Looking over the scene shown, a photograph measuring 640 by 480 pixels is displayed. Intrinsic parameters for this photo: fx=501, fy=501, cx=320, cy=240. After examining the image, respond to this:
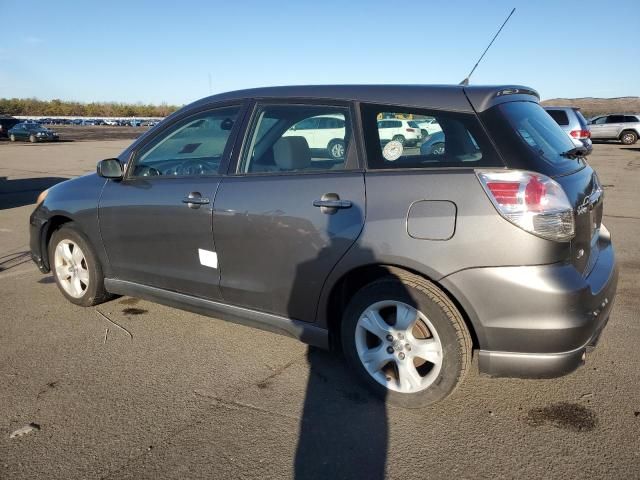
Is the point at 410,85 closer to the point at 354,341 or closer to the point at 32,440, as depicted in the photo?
the point at 354,341

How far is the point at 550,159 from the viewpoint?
265 cm

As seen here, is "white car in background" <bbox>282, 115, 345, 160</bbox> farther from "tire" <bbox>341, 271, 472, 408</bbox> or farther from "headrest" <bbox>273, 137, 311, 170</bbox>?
"tire" <bbox>341, 271, 472, 408</bbox>

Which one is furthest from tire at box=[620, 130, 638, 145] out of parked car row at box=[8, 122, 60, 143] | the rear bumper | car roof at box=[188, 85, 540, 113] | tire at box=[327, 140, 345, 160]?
parked car row at box=[8, 122, 60, 143]

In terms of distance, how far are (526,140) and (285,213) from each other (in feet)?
4.50

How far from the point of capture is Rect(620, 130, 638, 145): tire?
94.3 feet

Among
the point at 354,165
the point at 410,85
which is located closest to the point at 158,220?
the point at 354,165

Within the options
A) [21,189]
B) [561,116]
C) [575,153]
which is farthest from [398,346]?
[561,116]

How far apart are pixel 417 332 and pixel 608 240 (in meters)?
1.54

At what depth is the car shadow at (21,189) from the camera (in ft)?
32.3

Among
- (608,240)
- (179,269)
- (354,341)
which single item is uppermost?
(608,240)

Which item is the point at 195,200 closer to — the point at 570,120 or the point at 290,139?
the point at 290,139

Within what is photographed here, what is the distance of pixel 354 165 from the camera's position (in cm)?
284

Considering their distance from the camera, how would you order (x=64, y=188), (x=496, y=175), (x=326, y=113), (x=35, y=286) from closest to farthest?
1. (x=496, y=175)
2. (x=326, y=113)
3. (x=64, y=188)
4. (x=35, y=286)

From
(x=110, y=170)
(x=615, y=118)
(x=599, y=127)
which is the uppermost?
(x=615, y=118)
